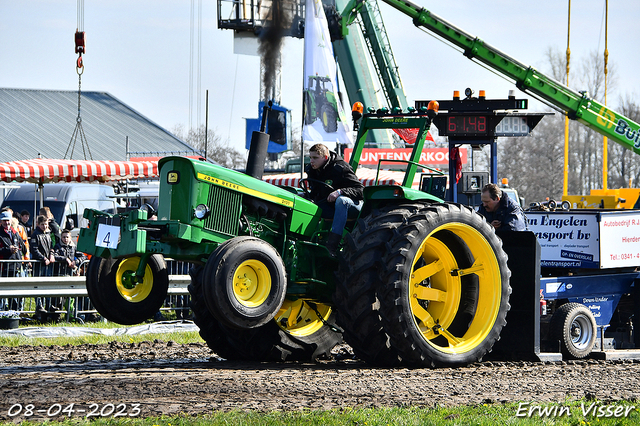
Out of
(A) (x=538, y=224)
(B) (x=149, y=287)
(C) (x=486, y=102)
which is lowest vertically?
(B) (x=149, y=287)

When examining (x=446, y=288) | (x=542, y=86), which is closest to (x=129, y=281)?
(x=446, y=288)

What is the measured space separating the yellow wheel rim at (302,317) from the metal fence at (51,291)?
501 centimetres

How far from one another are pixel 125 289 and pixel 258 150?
6.10 feet

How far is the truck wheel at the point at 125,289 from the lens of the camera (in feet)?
26.1

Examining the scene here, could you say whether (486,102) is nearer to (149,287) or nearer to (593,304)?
(593,304)

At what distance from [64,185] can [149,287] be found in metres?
15.7

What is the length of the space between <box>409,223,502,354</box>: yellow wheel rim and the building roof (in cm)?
3421

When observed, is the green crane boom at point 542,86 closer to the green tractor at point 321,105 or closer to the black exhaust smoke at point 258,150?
the green tractor at point 321,105

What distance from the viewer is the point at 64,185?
75.0 feet

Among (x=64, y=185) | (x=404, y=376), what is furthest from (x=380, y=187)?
(x=64, y=185)

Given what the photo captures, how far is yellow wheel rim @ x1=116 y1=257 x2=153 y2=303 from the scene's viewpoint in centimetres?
807

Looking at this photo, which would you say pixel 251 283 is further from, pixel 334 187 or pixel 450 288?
pixel 450 288

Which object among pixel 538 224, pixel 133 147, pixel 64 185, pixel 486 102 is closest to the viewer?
pixel 538 224

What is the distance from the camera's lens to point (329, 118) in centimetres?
1888
